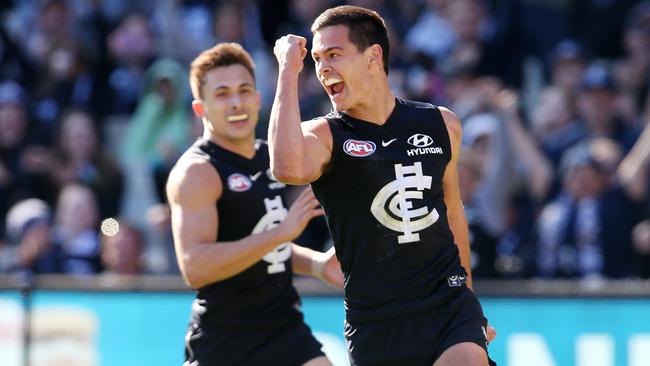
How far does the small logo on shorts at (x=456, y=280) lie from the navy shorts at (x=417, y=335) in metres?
0.05

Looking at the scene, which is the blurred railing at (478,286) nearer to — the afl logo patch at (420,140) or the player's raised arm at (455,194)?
the player's raised arm at (455,194)

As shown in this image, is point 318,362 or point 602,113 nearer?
point 318,362

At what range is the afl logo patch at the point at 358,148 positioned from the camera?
5.51 m

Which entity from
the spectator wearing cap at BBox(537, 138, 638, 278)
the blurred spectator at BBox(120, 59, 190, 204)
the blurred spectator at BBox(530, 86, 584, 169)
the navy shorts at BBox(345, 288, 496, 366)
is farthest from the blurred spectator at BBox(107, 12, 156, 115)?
the navy shorts at BBox(345, 288, 496, 366)

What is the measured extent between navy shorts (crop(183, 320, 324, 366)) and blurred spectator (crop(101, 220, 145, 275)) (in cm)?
399

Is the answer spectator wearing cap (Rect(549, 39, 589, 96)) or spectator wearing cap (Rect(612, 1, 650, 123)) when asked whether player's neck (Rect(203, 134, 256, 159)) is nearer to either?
spectator wearing cap (Rect(549, 39, 589, 96))

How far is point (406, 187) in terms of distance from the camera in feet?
18.2

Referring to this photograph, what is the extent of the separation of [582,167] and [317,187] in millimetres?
4541

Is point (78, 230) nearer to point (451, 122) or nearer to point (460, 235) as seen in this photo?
point (460, 235)

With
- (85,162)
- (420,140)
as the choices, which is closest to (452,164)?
(420,140)

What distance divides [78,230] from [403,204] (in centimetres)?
626

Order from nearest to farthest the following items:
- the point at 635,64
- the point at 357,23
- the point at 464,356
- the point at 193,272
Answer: the point at 464,356
the point at 357,23
the point at 193,272
the point at 635,64

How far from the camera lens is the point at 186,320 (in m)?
8.30

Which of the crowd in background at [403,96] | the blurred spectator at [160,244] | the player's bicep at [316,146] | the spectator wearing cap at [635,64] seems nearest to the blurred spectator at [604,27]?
the crowd in background at [403,96]
